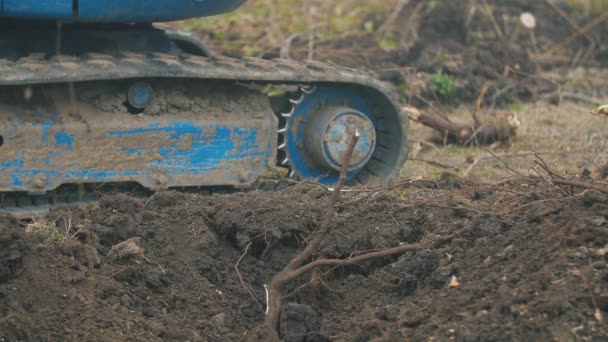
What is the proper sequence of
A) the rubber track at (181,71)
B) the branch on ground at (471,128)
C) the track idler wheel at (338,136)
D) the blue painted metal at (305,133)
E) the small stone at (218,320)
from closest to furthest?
the small stone at (218,320), the rubber track at (181,71), the track idler wheel at (338,136), the blue painted metal at (305,133), the branch on ground at (471,128)

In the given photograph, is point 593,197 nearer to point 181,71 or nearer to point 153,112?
point 181,71

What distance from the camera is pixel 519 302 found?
416cm

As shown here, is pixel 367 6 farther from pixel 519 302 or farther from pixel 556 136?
pixel 519 302

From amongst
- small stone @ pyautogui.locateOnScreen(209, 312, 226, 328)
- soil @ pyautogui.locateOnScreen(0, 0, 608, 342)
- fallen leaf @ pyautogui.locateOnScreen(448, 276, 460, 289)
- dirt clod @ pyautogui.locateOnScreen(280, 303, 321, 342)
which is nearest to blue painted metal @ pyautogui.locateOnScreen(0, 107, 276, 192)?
soil @ pyautogui.locateOnScreen(0, 0, 608, 342)

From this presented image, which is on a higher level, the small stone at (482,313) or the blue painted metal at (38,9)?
the blue painted metal at (38,9)

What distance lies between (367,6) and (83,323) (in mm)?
8673

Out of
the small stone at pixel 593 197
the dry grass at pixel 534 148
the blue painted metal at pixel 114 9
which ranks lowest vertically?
the dry grass at pixel 534 148

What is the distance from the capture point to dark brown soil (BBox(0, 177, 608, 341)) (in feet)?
13.9

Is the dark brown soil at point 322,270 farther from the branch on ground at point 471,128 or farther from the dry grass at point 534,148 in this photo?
the branch on ground at point 471,128

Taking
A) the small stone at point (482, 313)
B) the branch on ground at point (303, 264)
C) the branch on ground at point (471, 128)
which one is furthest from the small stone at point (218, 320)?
the branch on ground at point (471, 128)

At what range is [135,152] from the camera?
647 cm

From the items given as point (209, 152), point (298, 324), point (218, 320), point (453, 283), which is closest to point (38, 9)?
point (209, 152)

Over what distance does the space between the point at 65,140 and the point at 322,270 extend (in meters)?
1.89

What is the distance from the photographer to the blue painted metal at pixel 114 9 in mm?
6027
